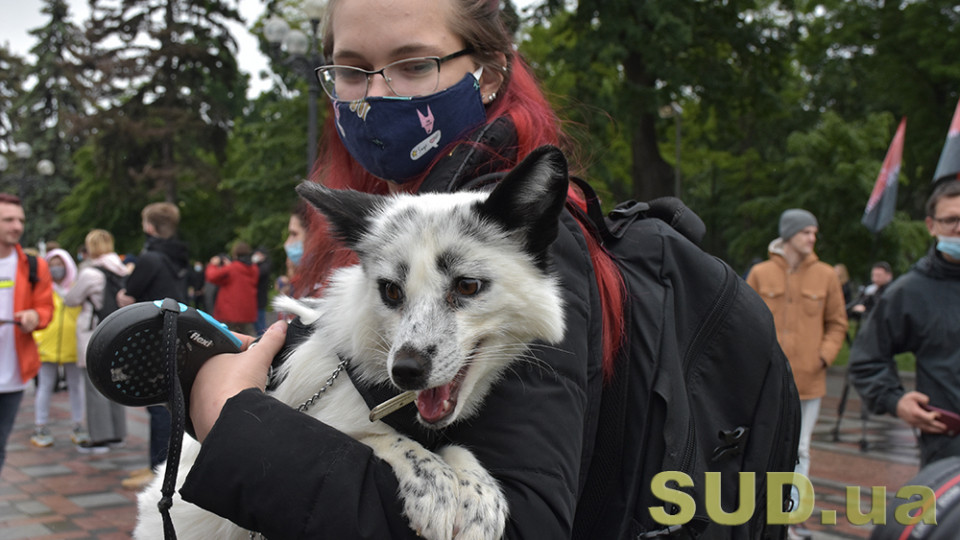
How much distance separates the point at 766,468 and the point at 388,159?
1.35 m

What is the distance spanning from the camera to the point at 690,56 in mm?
21203

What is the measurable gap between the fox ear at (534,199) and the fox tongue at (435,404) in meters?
0.38

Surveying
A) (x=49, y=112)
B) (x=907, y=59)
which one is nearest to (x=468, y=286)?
(x=907, y=59)

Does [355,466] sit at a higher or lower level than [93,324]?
higher

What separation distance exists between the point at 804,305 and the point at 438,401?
7.94 metres

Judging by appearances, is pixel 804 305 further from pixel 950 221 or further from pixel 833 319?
pixel 950 221

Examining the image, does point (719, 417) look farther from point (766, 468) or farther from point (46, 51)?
point (46, 51)

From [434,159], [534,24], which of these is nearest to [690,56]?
[534,24]

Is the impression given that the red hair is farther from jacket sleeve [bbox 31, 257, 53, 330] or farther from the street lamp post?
the street lamp post

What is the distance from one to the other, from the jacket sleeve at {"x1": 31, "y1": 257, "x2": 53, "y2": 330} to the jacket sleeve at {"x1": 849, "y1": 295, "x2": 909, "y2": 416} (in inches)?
313

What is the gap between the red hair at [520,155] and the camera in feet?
5.88

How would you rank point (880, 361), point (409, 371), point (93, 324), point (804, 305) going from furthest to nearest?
1. point (93, 324)
2. point (804, 305)
3. point (880, 361)
4. point (409, 371)

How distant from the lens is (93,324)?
430 inches

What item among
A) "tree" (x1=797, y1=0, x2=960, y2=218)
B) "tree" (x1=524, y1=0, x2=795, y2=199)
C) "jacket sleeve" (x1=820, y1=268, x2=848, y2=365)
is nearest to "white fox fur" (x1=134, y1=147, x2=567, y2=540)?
"jacket sleeve" (x1=820, y1=268, x2=848, y2=365)
